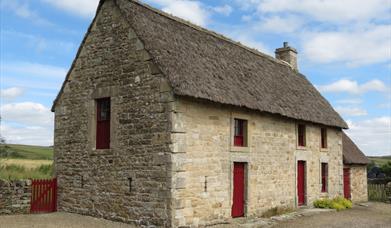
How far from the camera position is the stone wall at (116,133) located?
458 inches

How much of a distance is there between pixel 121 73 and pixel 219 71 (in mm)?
3308

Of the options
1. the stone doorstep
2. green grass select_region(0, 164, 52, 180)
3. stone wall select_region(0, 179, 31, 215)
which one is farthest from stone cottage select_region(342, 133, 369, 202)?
stone wall select_region(0, 179, 31, 215)

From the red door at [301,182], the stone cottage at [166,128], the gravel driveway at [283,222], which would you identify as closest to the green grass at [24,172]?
the stone cottage at [166,128]

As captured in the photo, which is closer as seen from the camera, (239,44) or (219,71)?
(219,71)

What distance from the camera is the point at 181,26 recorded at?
15.3 metres

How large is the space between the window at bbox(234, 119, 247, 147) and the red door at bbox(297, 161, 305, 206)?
4388 millimetres

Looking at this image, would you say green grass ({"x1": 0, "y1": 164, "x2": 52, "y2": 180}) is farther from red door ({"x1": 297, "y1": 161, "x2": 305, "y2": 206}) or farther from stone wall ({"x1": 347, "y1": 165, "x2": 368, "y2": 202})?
stone wall ({"x1": 347, "y1": 165, "x2": 368, "y2": 202})

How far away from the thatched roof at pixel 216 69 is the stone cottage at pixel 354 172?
345 centimetres

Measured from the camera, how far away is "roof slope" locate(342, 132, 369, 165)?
22250 mm

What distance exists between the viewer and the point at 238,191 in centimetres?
1373

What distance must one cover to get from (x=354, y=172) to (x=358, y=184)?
2.57 feet

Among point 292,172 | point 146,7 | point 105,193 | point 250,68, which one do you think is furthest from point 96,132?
point 292,172

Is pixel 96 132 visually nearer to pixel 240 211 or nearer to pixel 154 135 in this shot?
pixel 154 135

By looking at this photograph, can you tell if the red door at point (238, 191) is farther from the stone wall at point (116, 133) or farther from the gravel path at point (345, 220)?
the stone wall at point (116, 133)
